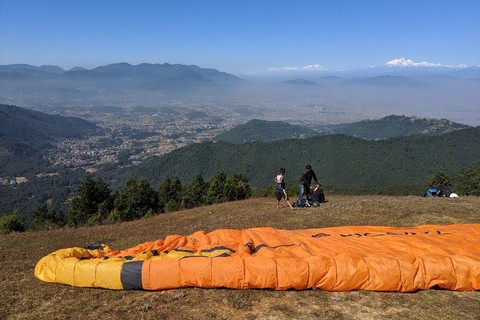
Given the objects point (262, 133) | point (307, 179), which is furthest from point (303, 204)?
point (262, 133)

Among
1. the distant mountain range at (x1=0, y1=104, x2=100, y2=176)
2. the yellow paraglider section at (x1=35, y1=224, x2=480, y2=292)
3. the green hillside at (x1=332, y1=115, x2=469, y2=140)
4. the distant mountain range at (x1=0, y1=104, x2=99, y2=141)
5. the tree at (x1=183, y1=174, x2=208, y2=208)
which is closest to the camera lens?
the yellow paraglider section at (x1=35, y1=224, x2=480, y2=292)

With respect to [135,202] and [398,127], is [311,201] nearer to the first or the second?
[135,202]

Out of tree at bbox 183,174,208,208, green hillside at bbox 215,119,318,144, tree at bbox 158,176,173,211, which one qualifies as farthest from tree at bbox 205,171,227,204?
green hillside at bbox 215,119,318,144

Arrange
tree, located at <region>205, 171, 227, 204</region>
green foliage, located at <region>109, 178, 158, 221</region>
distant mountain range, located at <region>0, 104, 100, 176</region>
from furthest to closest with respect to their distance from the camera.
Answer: distant mountain range, located at <region>0, 104, 100, 176</region> → tree, located at <region>205, 171, 227, 204</region> → green foliage, located at <region>109, 178, 158, 221</region>

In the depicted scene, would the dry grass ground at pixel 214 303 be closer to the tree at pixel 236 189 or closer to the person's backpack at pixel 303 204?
the person's backpack at pixel 303 204

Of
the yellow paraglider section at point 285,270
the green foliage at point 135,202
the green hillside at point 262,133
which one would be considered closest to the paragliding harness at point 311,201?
the yellow paraglider section at point 285,270

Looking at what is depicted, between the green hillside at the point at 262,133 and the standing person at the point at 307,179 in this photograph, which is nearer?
the standing person at the point at 307,179

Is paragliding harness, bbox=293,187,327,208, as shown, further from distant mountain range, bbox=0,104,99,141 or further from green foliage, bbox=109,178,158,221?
distant mountain range, bbox=0,104,99,141

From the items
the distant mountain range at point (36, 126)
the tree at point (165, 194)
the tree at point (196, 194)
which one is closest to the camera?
the tree at point (165, 194)
